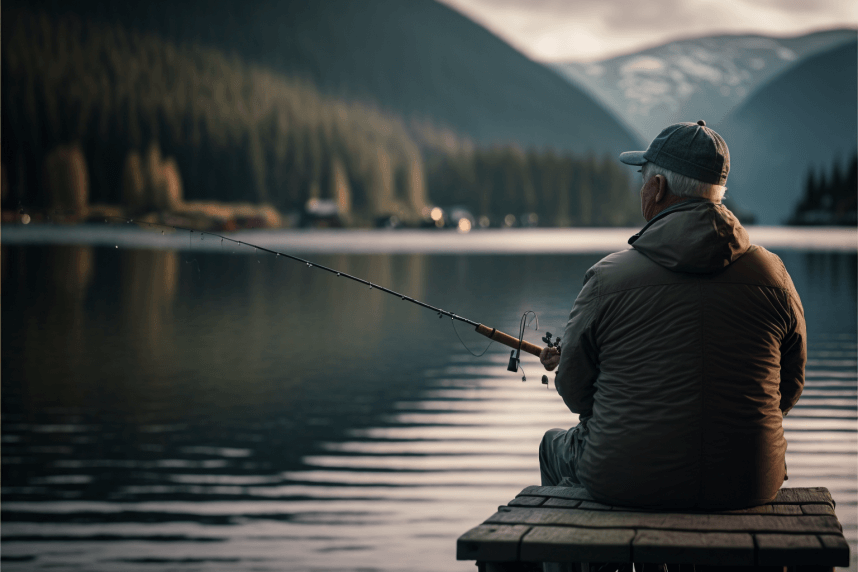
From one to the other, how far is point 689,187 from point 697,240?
0.92 feet

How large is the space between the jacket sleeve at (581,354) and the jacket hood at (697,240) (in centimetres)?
22

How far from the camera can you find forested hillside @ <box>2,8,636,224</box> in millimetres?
139000

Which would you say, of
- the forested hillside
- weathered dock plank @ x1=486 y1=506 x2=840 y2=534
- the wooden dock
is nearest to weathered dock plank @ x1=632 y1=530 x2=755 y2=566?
the wooden dock

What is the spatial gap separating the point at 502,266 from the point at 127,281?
22062mm

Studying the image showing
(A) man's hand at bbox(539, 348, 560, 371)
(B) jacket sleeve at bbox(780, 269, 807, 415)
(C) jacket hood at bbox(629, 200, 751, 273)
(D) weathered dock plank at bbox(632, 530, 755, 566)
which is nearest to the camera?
(D) weathered dock plank at bbox(632, 530, 755, 566)

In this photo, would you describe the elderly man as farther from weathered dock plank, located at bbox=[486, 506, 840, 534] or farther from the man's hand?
the man's hand

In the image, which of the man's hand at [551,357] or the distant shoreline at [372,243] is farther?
the distant shoreline at [372,243]

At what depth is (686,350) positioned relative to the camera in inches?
111

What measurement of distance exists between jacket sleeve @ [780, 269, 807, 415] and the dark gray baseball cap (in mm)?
432

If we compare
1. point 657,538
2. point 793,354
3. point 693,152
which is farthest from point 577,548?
point 693,152

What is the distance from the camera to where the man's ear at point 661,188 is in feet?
9.98

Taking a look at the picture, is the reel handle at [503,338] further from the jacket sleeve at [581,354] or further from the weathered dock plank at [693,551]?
the weathered dock plank at [693,551]

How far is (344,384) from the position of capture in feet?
48.5

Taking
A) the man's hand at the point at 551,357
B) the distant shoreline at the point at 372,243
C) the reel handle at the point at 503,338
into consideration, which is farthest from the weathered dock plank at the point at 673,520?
the distant shoreline at the point at 372,243
